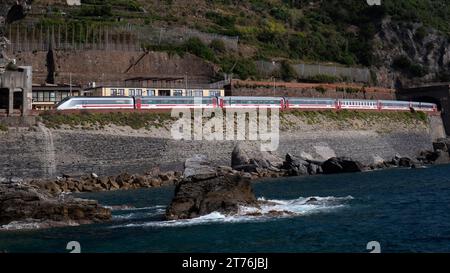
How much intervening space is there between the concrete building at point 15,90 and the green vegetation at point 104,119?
8.38 feet

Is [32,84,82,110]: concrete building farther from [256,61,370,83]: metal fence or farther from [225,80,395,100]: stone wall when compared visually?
[256,61,370,83]: metal fence

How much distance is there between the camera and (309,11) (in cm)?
15650

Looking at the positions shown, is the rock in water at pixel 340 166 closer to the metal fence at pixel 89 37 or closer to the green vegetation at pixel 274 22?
the green vegetation at pixel 274 22

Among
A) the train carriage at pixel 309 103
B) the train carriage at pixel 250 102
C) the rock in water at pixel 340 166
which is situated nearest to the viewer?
the rock in water at pixel 340 166

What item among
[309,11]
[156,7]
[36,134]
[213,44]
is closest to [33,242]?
[36,134]

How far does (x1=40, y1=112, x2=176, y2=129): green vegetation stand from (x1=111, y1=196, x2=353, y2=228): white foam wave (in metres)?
25.4

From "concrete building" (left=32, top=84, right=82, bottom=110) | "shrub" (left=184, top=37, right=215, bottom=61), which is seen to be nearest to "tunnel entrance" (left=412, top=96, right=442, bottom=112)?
"shrub" (left=184, top=37, right=215, bottom=61)

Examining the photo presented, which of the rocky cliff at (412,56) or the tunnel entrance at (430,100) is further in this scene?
the rocky cliff at (412,56)

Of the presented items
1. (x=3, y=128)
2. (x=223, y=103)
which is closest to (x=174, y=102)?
(x=223, y=103)

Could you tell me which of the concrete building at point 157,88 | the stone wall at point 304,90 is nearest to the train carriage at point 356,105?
the stone wall at point 304,90

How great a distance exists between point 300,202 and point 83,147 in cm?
2425

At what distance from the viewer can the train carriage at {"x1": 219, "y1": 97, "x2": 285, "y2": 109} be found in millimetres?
75688

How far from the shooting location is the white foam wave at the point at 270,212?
112 ft
